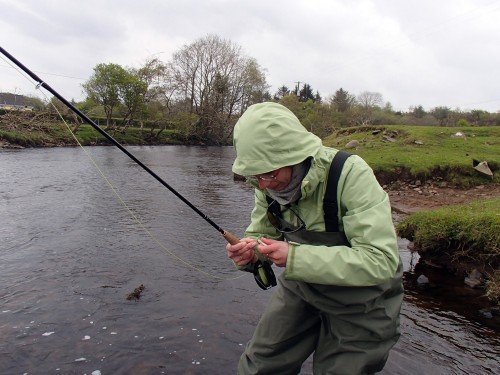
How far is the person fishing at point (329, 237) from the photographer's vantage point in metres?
2.39

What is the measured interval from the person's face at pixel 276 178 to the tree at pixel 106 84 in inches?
1744

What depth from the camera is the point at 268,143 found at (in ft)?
8.07

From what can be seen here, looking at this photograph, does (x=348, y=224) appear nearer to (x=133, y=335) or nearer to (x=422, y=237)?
(x=133, y=335)

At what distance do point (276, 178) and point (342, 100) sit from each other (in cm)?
6520

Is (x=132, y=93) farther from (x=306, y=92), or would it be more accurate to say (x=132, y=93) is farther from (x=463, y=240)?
(x=306, y=92)

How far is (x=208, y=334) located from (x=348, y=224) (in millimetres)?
3583

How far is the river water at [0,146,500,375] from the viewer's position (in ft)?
15.5

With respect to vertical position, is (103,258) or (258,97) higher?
(258,97)

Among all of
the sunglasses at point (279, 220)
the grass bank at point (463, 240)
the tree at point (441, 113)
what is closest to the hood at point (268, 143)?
the sunglasses at point (279, 220)

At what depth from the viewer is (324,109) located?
54.2 m

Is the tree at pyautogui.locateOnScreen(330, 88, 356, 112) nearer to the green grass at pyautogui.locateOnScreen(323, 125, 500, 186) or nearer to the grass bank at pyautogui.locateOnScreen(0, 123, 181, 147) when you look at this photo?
the grass bank at pyautogui.locateOnScreen(0, 123, 181, 147)

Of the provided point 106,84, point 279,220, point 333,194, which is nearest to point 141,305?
point 279,220

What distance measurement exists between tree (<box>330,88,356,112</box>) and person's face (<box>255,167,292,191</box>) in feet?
201

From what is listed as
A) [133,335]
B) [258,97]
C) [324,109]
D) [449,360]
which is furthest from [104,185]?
[258,97]
